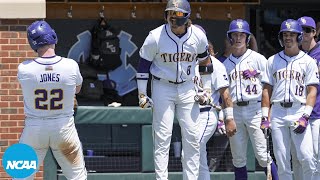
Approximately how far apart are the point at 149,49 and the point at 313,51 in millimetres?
2408

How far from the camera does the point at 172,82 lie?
933 cm

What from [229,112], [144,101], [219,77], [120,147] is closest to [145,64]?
[144,101]

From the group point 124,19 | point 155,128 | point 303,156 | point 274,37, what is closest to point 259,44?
point 274,37

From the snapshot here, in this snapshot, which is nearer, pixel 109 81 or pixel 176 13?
pixel 176 13

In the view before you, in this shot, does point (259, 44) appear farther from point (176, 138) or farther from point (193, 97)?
point (193, 97)

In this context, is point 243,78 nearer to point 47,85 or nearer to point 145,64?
point 145,64

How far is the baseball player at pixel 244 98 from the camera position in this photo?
10680mm

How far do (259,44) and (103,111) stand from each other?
4.33 metres

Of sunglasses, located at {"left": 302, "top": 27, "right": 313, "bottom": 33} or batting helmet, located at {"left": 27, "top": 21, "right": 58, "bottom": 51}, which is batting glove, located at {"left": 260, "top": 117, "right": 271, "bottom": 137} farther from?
batting helmet, located at {"left": 27, "top": 21, "right": 58, "bottom": 51}

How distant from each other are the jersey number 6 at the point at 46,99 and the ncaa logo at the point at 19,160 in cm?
55

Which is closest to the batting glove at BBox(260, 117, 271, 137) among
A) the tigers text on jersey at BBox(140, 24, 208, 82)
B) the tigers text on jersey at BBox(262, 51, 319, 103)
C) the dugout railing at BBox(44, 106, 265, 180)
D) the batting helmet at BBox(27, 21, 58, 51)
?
the tigers text on jersey at BBox(262, 51, 319, 103)

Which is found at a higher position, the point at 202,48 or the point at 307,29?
the point at 307,29

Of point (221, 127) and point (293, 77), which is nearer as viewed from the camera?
point (293, 77)

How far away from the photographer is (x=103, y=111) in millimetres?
11062
